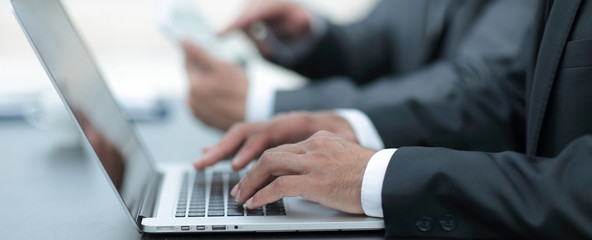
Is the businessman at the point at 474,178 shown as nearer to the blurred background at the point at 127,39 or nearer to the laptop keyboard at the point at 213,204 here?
the laptop keyboard at the point at 213,204

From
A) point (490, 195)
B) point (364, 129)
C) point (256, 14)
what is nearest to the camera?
point (490, 195)

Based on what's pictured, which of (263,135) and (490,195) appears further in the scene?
(263,135)

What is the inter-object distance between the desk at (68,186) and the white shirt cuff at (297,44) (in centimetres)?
35

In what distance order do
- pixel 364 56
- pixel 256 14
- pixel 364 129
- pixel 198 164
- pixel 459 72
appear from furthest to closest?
pixel 364 56
pixel 256 14
pixel 459 72
pixel 364 129
pixel 198 164

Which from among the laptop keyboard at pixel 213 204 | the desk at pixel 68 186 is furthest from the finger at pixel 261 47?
the laptop keyboard at pixel 213 204

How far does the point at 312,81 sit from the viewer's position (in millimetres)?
1655

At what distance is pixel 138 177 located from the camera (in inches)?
29.4

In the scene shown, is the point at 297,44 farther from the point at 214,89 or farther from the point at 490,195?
the point at 490,195

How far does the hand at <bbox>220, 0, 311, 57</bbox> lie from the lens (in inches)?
59.5

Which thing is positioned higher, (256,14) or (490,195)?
(256,14)

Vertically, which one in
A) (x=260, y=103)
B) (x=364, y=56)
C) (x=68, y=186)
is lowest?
(x=68, y=186)

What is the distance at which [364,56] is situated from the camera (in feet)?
5.40

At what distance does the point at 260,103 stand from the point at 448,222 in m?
0.60

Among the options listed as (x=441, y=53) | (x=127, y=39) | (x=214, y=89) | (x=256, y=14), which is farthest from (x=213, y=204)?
(x=127, y=39)
